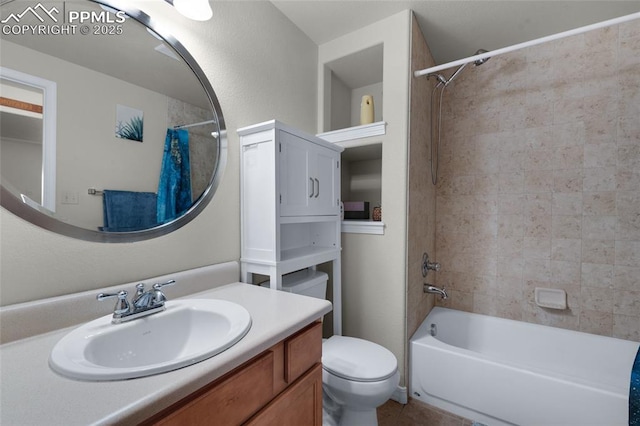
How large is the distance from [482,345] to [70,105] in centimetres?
290

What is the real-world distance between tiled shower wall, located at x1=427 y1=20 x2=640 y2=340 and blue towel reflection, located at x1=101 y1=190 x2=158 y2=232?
2.28 metres

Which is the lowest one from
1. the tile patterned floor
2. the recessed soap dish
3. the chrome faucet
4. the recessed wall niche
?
the tile patterned floor

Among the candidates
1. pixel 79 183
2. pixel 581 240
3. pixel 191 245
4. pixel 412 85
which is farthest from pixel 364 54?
pixel 581 240

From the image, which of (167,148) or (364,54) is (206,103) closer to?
(167,148)

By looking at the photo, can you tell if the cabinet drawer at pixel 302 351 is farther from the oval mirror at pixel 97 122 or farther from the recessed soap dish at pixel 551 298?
the recessed soap dish at pixel 551 298

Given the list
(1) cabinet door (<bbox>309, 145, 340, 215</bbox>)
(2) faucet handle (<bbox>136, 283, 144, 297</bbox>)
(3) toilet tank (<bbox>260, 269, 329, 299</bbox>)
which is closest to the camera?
(2) faucet handle (<bbox>136, 283, 144, 297</bbox>)

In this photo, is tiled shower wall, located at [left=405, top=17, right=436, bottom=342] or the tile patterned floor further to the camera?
tiled shower wall, located at [left=405, top=17, right=436, bottom=342]

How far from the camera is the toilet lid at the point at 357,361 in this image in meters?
1.27

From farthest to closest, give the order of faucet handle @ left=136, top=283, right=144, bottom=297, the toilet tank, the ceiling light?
1. the toilet tank
2. the ceiling light
3. faucet handle @ left=136, top=283, right=144, bottom=297

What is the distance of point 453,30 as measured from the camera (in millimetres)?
1916

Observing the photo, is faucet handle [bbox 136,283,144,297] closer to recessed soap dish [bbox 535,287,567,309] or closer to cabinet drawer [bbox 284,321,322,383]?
cabinet drawer [bbox 284,321,322,383]

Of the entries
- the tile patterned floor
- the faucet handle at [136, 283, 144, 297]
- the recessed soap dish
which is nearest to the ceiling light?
the faucet handle at [136, 283, 144, 297]

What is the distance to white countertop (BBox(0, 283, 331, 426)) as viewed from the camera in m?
0.48

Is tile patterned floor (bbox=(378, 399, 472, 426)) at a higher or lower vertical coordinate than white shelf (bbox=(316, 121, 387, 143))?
lower
